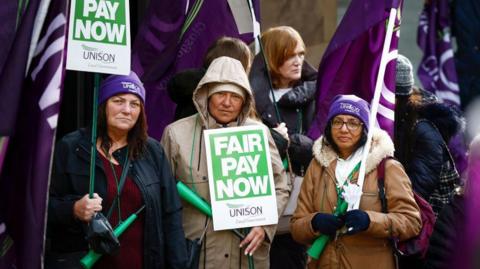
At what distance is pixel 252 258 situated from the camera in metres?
7.68

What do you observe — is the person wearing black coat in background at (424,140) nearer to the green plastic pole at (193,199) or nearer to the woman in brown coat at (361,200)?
the woman in brown coat at (361,200)

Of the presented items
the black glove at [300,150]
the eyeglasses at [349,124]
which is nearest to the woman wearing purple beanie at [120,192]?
the eyeglasses at [349,124]

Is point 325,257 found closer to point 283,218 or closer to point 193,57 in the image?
point 283,218

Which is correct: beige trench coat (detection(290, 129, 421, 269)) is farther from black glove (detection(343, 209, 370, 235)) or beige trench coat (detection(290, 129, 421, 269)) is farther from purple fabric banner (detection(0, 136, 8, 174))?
purple fabric banner (detection(0, 136, 8, 174))

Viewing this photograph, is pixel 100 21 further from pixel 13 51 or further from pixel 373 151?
pixel 373 151

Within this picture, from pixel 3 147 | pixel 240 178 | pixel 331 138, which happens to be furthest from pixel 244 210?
pixel 3 147

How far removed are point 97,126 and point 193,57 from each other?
1987 mm

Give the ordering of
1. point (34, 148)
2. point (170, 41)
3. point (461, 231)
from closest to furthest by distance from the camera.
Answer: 1. point (461, 231)
2. point (34, 148)
3. point (170, 41)

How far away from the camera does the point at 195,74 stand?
811 cm

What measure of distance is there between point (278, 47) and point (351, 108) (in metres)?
1.08

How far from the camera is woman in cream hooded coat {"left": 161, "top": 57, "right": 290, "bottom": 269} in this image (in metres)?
7.60

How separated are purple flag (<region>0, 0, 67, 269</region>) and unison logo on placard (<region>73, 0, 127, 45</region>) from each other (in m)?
0.58

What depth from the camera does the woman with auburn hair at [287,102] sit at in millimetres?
8375

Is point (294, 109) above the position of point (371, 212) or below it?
above
